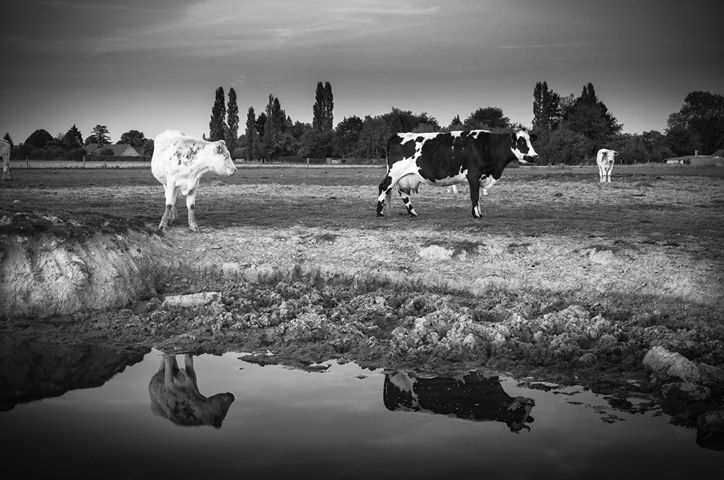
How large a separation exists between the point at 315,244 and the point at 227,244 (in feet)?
6.15

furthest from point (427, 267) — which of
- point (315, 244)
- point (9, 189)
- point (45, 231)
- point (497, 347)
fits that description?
point (9, 189)

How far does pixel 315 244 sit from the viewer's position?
14367mm

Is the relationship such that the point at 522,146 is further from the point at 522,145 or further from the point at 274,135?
the point at 274,135

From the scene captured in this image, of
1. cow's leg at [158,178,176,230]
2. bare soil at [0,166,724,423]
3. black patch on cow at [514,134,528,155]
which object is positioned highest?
black patch on cow at [514,134,528,155]

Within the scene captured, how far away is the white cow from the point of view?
15164 millimetres

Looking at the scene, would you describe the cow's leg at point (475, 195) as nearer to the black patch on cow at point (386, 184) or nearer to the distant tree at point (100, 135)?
the black patch on cow at point (386, 184)

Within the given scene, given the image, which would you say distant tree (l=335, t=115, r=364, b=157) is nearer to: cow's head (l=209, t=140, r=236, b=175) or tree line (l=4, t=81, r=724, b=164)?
tree line (l=4, t=81, r=724, b=164)

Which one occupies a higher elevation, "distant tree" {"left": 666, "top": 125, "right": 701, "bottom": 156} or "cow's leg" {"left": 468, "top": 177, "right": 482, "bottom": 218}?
"distant tree" {"left": 666, "top": 125, "right": 701, "bottom": 156}

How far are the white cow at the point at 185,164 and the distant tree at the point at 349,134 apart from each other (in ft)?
290

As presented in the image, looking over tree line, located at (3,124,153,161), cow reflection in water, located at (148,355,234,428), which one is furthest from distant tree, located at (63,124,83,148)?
cow reflection in water, located at (148,355,234,428)

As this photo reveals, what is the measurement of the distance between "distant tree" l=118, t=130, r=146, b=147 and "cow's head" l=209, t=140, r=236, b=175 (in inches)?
5616

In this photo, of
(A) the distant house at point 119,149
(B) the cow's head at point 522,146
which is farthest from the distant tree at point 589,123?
(B) the cow's head at point 522,146

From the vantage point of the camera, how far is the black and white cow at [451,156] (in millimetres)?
17328

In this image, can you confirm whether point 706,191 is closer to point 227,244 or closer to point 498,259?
point 498,259
